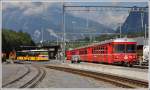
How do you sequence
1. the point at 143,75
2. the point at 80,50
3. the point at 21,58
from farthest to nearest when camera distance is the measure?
1. the point at 21,58
2. the point at 80,50
3. the point at 143,75

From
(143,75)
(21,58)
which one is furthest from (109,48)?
(21,58)

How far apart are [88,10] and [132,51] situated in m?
10.8

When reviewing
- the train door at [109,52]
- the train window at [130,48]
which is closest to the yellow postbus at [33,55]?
the train door at [109,52]

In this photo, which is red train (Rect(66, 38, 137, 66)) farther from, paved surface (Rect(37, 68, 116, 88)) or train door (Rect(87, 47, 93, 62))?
paved surface (Rect(37, 68, 116, 88))

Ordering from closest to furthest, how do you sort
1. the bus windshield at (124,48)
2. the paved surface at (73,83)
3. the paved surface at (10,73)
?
the paved surface at (73,83) → the paved surface at (10,73) → the bus windshield at (124,48)

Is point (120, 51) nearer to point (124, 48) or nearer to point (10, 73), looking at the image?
point (124, 48)

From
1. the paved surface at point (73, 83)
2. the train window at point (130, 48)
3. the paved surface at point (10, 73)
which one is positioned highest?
the train window at point (130, 48)

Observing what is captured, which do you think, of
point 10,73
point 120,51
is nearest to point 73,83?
point 10,73

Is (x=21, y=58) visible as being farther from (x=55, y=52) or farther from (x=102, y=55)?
(x=102, y=55)

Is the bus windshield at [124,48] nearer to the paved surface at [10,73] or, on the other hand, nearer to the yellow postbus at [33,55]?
the paved surface at [10,73]

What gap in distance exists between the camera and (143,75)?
2541cm

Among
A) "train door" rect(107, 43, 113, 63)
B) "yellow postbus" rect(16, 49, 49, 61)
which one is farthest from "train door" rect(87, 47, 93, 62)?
"yellow postbus" rect(16, 49, 49, 61)

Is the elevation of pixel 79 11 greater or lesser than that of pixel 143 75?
greater

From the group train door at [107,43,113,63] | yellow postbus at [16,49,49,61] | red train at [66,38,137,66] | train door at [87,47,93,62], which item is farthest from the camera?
yellow postbus at [16,49,49,61]
